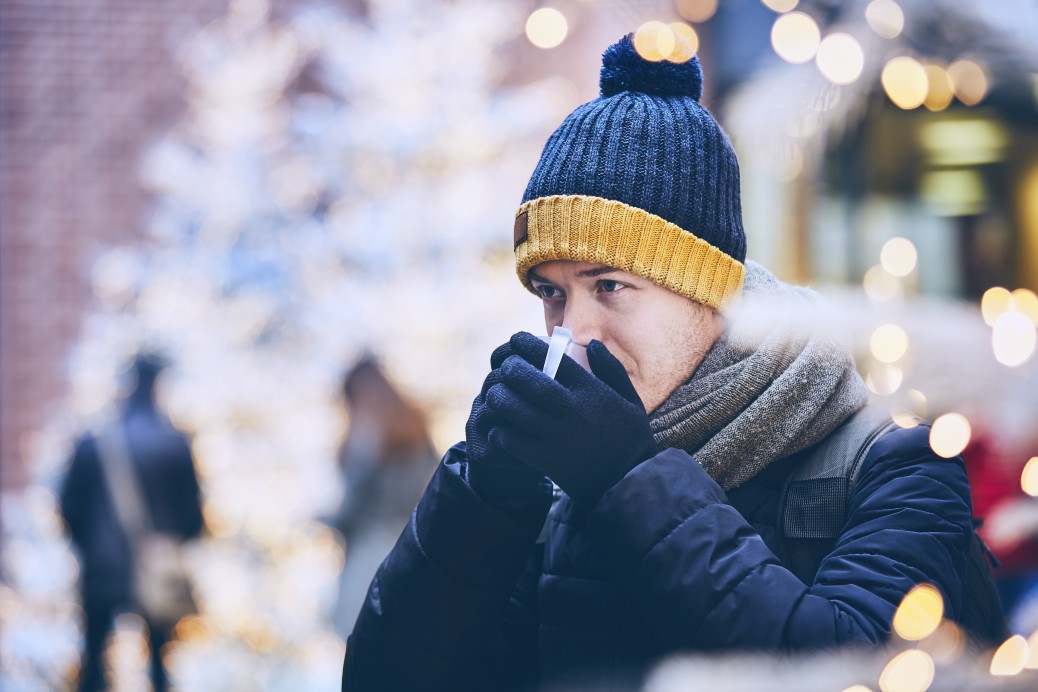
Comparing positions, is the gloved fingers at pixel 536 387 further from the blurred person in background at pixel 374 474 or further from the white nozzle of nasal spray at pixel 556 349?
the blurred person in background at pixel 374 474

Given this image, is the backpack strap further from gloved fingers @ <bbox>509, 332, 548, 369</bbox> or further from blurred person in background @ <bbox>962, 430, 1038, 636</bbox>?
gloved fingers @ <bbox>509, 332, 548, 369</bbox>

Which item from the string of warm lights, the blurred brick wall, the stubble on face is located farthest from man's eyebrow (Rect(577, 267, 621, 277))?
the blurred brick wall

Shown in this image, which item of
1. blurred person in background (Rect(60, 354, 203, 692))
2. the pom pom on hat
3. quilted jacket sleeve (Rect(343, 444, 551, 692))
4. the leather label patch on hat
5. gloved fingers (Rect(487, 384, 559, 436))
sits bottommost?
blurred person in background (Rect(60, 354, 203, 692))

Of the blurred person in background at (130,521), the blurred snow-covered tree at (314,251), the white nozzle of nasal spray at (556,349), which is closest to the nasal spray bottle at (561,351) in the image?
the white nozzle of nasal spray at (556,349)

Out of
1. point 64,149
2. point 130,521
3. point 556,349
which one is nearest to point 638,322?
point 556,349

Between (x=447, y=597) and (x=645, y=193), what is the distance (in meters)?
0.67

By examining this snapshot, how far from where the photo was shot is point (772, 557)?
47.8 inches

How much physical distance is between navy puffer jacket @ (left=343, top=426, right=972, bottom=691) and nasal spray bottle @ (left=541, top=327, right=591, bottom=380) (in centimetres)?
18

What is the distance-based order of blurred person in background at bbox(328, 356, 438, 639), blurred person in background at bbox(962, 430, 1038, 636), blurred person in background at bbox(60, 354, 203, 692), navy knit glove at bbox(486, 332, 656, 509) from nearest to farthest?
blurred person in background at bbox(962, 430, 1038, 636) < navy knit glove at bbox(486, 332, 656, 509) < blurred person in background at bbox(328, 356, 438, 639) < blurred person in background at bbox(60, 354, 203, 692)

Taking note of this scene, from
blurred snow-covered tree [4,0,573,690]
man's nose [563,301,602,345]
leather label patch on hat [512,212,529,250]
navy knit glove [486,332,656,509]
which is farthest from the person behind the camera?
blurred snow-covered tree [4,0,573,690]

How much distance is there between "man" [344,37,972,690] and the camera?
1.20 m

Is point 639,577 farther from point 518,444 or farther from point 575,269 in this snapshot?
point 575,269

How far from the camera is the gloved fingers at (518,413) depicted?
4.14 ft

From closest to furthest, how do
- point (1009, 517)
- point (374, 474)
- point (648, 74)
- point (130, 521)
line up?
point (1009, 517)
point (648, 74)
point (374, 474)
point (130, 521)
